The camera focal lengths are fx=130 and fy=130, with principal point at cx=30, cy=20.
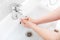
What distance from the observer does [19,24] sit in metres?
1.10

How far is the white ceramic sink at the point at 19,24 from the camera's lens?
1045 mm

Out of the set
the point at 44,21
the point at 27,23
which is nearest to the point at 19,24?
the point at 27,23

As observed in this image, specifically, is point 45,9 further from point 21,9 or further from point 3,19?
point 3,19

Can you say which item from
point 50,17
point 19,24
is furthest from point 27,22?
point 50,17

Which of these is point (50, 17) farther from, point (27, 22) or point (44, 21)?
point (27, 22)

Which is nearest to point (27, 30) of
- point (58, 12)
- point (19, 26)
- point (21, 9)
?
point (19, 26)

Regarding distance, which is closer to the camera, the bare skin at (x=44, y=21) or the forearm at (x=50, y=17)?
the bare skin at (x=44, y=21)

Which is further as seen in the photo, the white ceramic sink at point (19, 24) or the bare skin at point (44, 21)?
the white ceramic sink at point (19, 24)

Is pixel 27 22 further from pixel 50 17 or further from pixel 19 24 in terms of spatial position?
pixel 50 17

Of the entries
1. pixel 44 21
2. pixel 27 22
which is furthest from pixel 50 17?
pixel 27 22

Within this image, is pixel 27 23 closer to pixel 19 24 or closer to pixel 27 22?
pixel 27 22

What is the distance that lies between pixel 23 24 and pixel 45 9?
311 mm

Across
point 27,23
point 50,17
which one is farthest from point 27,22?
point 50,17

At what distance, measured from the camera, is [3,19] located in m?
1.05
